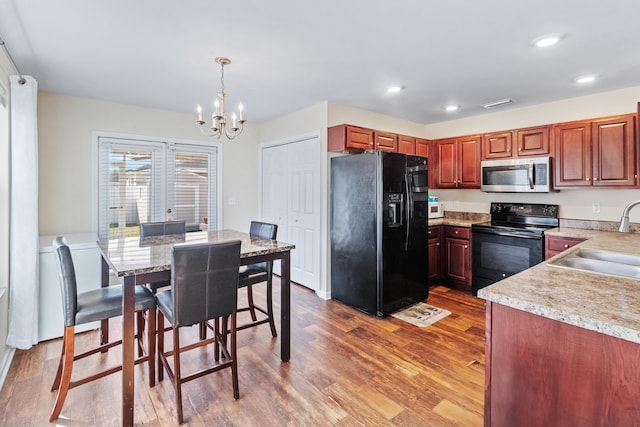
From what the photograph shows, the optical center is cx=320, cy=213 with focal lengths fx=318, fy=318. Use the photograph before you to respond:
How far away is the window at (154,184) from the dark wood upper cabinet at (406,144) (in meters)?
2.65

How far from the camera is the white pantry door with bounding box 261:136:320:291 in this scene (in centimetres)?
406

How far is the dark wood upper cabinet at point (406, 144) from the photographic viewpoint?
4332mm

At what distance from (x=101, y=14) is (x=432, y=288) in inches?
169

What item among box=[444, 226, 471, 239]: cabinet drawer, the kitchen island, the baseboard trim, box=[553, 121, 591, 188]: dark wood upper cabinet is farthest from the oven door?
the baseboard trim

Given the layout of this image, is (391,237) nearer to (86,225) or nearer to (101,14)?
(101,14)

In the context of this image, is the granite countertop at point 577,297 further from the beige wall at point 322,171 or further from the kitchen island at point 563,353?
the beige wall at point 322,171

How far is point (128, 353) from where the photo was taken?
69.0 inches

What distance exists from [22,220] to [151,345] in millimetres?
1561

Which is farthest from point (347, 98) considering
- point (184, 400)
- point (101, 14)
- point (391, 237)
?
point (184, 400)

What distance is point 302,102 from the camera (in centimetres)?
385

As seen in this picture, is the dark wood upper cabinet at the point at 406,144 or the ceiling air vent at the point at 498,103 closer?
the ceiling air vent at the point at 498,103

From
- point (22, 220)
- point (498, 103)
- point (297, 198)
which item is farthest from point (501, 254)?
point (22, 220)

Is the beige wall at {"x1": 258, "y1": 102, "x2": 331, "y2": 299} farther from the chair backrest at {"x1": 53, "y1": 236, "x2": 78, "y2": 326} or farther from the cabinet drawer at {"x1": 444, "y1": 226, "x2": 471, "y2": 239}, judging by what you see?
the chair backrest at {"x1": 53, "y1": 236, "x2": 78, "y2": 326}

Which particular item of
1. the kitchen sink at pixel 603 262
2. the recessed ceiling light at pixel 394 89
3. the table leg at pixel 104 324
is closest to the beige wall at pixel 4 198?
the table leg at pixel 104 324
